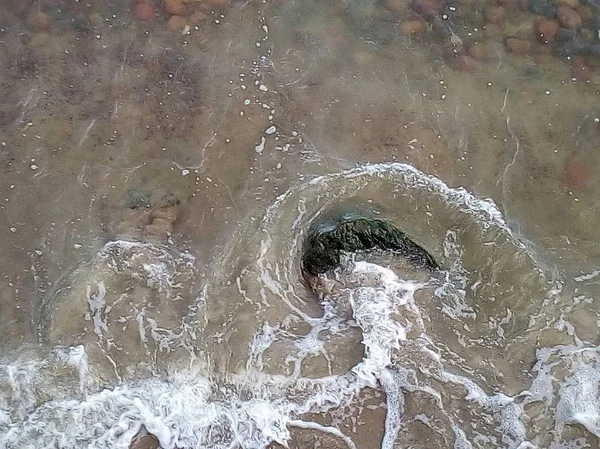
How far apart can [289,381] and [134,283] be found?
1.74 m

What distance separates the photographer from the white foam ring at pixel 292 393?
5.38 meters

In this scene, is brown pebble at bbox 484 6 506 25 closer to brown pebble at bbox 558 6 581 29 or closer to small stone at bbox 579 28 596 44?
brown pebble at bbox 558 6 581 29

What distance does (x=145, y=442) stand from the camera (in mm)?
5363

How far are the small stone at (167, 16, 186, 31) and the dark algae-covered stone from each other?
2597mm

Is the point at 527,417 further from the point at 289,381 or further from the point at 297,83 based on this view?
the point at 297,83

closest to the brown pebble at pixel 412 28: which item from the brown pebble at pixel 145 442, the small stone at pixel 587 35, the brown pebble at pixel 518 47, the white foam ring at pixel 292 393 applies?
the brown pebble at pixel 518 47

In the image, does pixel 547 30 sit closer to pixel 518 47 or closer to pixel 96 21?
pixel 518 47

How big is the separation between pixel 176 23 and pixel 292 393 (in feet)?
13.2

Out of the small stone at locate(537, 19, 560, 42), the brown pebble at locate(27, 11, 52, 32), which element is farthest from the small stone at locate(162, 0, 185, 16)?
the small stone at locate(537, 19, 560, 42)

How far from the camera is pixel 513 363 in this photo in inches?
226

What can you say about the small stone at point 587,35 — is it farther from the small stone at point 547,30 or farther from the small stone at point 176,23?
the small stone at point 176,23

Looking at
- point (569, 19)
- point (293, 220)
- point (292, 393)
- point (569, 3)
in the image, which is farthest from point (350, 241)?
point (569, 3)

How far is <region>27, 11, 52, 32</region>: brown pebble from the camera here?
6.32 meters

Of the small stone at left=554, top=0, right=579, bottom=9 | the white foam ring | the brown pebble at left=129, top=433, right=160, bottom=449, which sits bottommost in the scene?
the brown pebble at left=129, top=433, right=160, bottom=449
